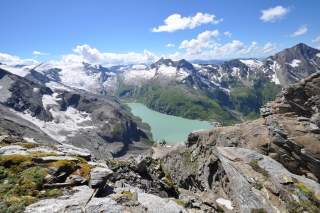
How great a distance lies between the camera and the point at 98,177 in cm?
2048

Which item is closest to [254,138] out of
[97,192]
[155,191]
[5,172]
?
[155,191]

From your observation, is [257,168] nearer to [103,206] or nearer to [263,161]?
[263,161]

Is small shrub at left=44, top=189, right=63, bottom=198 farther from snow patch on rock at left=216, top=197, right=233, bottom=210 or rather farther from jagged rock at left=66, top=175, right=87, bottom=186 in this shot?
snow patch on rock at left=216, top=197, right=233, bottom=210

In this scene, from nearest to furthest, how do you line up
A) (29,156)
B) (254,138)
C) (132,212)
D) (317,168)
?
1. (132,212)
2. (29,156)
3. (317,168)
4. (254,138)

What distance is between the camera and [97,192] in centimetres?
1958

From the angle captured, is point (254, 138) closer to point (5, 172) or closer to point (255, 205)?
point (255, 205)

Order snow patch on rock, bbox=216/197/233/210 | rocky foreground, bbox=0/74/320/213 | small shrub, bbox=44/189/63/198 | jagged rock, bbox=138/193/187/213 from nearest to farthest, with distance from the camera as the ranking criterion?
small shrub, bbox=44/189/63/198 → rocky foreground, bbox=0/74/320/213 → jagged rock, bbox=138/193/187/213 → snow patch on rock, bbox=216/197/233/210

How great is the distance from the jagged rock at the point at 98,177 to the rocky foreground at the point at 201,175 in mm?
61

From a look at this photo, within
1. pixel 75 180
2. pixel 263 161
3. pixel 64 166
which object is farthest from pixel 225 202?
pixel 64 166

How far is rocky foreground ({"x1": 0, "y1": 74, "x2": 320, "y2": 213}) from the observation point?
1867 centimetres

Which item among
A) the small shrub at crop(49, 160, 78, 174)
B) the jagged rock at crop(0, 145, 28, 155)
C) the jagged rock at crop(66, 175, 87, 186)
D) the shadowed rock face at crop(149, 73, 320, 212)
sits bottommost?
the shadowed rock face at crop(149, 73, 320, 212)

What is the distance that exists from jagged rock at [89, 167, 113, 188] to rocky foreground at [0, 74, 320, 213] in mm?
61

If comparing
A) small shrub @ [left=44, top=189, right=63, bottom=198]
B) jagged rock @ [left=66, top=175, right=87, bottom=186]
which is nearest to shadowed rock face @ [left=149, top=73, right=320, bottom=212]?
jagged rock @ [left=66, top=175, right=87, bottom=186]

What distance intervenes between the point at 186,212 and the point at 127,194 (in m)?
3.93
